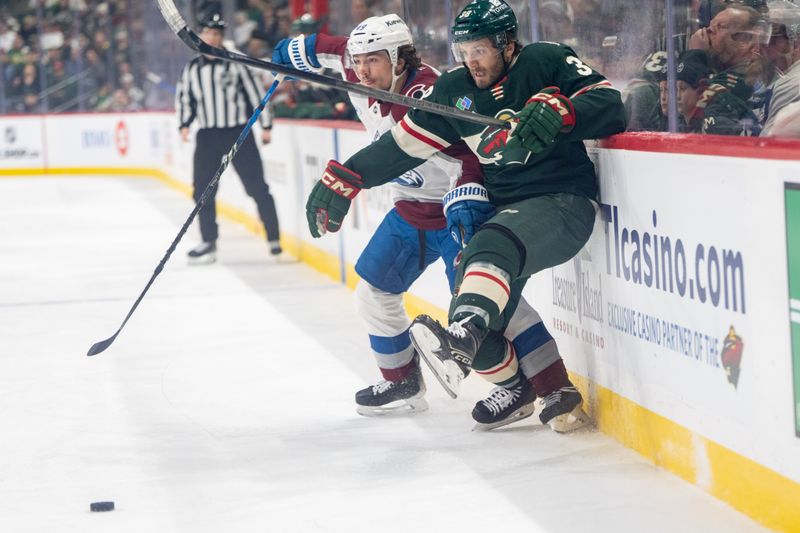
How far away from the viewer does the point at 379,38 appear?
3.76 metres

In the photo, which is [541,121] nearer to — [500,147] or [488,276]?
[500,147]

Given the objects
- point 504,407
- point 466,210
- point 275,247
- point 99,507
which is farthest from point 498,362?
point 275,247

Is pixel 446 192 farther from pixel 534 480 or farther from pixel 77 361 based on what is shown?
pixel 77 361

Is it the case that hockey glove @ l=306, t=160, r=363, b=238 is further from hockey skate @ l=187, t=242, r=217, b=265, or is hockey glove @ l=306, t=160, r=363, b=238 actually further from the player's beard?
hockey skate @ l=187, t=242, r=217, b=265

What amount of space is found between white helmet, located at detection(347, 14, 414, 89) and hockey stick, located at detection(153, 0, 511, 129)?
422 millimetres

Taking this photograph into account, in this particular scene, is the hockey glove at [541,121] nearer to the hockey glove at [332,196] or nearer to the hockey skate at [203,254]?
the hockey glove at [332,196]

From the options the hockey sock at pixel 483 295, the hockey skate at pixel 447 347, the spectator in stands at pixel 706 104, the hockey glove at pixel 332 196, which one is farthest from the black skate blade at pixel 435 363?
the spectator in stands at pixel 706 104

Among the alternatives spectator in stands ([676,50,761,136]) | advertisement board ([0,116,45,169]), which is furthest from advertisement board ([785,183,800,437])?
advertisement board ([0,116,45,169])

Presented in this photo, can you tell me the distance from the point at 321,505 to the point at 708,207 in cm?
112

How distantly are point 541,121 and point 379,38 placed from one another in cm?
75

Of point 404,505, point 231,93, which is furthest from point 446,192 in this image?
point 231,93

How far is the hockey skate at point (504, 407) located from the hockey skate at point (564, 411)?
0.28 feet

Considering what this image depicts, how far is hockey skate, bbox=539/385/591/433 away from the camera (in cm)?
358

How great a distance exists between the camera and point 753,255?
8.84 ft
